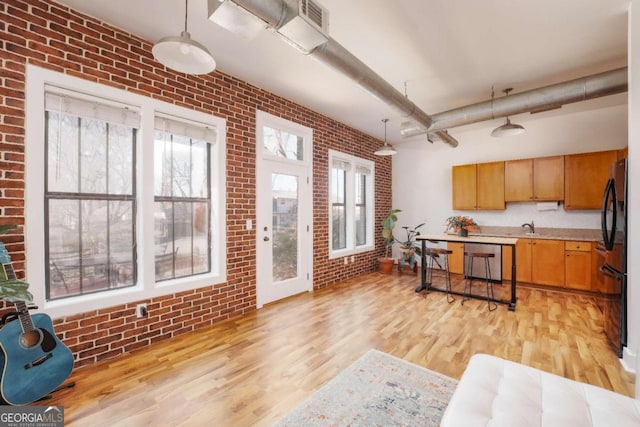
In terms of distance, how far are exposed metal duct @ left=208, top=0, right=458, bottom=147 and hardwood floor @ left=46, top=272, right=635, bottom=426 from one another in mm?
2641

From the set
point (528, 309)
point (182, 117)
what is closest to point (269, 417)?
point (182, 117)

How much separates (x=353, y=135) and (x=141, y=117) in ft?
12.8

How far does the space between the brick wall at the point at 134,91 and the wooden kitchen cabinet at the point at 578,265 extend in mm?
4096

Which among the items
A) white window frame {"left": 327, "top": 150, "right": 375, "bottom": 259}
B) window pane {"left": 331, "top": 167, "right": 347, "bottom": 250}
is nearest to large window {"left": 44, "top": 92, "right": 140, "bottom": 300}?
white window frame {"left": 327, "top": 150, "right": 375, "bottom": 259}

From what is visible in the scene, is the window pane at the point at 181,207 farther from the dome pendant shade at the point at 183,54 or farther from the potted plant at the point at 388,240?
the potted plant at the point at 388,240

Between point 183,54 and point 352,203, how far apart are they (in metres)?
4.42

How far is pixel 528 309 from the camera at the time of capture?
382cm

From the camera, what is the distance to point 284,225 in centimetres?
434

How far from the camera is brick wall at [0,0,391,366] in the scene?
6.90 ft

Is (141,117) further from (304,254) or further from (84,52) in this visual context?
(304,254)

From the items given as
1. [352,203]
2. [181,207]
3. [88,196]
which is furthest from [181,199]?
[352,203]

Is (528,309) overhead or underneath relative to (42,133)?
underneath

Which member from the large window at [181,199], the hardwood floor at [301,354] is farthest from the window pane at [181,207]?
the hardwood floor at [301,354]

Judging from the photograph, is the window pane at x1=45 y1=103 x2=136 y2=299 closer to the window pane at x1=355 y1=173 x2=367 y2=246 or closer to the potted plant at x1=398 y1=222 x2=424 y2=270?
the window pane at x1=355 y1=173 x2=367 y2=246
